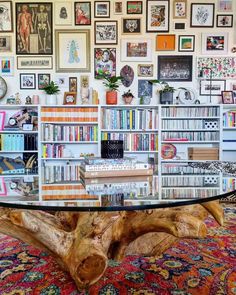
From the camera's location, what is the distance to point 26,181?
170 cm

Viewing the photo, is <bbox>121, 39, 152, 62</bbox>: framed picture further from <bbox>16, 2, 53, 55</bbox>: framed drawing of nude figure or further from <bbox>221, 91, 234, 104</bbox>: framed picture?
<bbox>221, 91, 234, 104</bbox>: framed picture

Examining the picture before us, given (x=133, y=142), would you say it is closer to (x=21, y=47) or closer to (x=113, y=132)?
(x=113, y=132)

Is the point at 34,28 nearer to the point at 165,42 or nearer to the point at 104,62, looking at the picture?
the point at 104,62

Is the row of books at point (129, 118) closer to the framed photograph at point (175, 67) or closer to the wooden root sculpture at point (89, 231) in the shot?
the framed photograph at point (175, 67)

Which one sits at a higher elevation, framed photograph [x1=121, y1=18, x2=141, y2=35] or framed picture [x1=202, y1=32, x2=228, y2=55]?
framed photograph [x1=121, y1=18, x2=141, y2=35]

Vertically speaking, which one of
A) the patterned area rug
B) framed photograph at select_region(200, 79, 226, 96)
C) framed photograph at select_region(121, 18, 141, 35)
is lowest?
the patterned area rug

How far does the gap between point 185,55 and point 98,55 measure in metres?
1.04

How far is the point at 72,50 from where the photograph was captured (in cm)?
353

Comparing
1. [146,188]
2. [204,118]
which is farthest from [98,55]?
[146,188]

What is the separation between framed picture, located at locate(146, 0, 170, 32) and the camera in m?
3.51

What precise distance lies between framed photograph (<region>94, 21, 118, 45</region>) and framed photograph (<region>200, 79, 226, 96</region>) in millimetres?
1170

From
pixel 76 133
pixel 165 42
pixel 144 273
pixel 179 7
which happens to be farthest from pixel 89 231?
pixel 179 7

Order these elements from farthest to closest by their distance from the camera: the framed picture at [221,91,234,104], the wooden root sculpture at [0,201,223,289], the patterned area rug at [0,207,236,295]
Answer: the framed picture at [221,91,234,104]
the patterned area rug at [0,207,236,295]
the wooden root sculpture at [0,201,223,289]

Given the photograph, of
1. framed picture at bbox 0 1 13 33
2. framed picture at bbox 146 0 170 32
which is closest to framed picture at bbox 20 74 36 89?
framed picture at bbox 0 1 13 33
